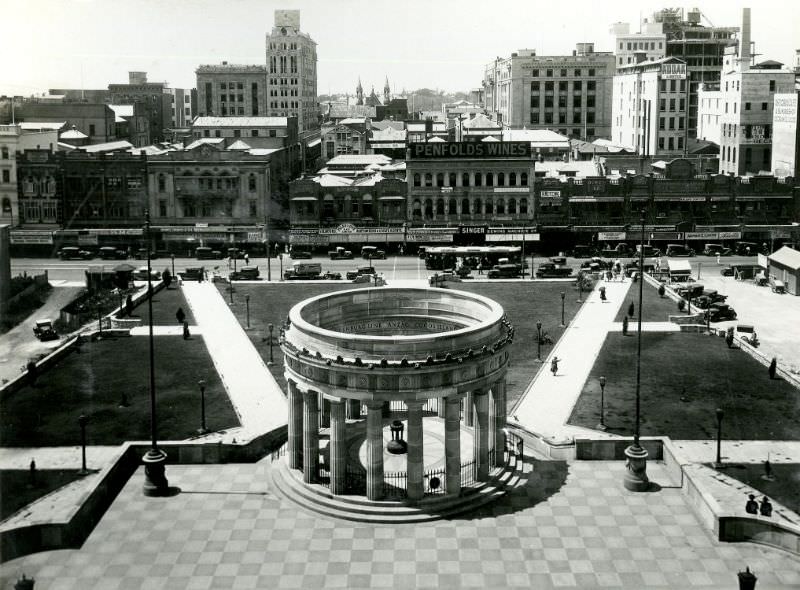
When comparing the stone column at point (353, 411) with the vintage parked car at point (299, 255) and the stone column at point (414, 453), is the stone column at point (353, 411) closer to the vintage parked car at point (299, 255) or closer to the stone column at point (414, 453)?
the stone column at point (414, 453)

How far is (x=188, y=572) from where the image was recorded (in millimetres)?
34188

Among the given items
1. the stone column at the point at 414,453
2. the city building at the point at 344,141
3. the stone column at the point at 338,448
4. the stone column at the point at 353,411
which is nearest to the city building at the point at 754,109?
the city building at the point at 344,141

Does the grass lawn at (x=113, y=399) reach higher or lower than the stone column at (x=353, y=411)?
lower

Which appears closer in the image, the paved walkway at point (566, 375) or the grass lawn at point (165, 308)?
the paved walkway at point (566, 375)

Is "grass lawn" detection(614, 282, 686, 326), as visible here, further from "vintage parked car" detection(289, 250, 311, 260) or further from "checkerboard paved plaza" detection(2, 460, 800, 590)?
"vintage parked car" detection(289, 250, 311, 260)

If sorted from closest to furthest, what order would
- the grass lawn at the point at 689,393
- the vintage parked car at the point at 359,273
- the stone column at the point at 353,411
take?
the stone column at the point at 353,411
the grass lawn at the point at 689,393
the vintage parked car at the point at 359,273

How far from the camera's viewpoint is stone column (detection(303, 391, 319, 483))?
40.8 metres

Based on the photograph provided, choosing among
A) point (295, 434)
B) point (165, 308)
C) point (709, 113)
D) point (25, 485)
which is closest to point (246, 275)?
point (165, 308)

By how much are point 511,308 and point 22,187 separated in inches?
2760

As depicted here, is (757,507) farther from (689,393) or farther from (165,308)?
(165,308)

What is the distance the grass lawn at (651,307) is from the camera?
79.1 metres

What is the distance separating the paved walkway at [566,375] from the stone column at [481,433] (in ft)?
27.6

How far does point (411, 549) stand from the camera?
35812 millimetres

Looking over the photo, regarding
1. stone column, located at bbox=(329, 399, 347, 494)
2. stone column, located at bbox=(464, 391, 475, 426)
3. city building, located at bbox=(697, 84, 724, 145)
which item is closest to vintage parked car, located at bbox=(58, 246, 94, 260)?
stone column, located at bbox=(464, 391, 475, 426)
